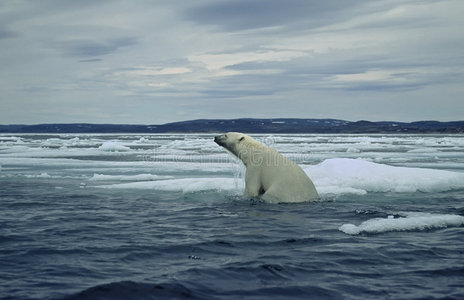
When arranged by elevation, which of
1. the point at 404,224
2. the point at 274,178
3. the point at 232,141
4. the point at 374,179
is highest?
the point at 232,141

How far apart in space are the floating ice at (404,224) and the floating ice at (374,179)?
439 centimetres

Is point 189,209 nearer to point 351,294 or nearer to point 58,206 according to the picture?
point 58,206

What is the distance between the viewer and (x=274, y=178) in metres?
11.0

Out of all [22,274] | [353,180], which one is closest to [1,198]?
[22,274]

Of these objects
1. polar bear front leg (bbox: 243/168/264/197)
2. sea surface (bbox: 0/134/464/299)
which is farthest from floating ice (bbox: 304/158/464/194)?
polar bear front leg (bbox: 243/168/264/197)

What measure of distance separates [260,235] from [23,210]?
17.2 ft

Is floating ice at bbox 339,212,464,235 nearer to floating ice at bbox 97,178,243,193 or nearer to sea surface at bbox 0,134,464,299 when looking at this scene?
sea surface at bbox 0,134,464,299

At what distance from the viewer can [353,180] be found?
46.5 feet

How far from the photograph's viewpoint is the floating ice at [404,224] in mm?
7637

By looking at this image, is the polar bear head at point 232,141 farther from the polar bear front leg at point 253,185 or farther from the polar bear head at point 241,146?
the polar bear front leg at point 253,185

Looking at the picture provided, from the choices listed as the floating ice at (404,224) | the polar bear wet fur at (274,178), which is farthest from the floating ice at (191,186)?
the floating ice at (404,224)

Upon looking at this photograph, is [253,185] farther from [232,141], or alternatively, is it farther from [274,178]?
[232,141]

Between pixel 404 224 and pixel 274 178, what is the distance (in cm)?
360

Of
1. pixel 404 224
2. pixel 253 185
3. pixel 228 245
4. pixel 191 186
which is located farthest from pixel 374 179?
pixel 228 245
